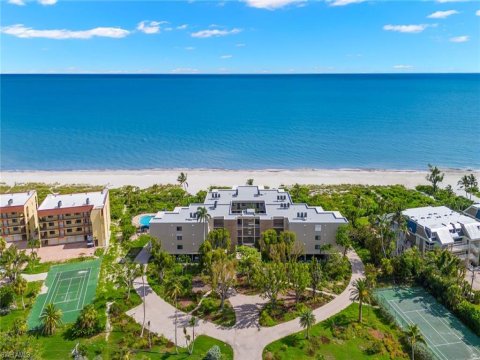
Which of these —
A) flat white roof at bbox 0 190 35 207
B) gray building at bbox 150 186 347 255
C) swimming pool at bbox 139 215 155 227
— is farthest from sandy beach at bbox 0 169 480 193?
gray building at bbox 150 186 347 255

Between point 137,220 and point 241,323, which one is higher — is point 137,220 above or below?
above

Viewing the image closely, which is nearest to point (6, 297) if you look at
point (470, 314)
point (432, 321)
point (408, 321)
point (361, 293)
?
point (361, 293)

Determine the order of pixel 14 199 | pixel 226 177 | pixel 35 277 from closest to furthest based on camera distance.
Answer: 1. pixel 35 277
2. pixel 14 199
3. pixel 226 177

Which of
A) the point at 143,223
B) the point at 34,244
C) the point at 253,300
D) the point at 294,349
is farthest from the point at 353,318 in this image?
the point at 34,244

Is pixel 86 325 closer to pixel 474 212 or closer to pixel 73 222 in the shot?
pixel 73 222

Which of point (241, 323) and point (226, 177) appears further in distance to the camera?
point (226, 177)
